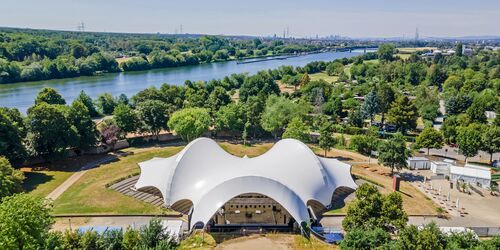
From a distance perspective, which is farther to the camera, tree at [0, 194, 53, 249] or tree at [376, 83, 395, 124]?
tree at [376, 83, 395, 124]

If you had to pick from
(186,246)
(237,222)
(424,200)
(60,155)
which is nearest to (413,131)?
(424,200)

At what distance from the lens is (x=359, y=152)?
128ft

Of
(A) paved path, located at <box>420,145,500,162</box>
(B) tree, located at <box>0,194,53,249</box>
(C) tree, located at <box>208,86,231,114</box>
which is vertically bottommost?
(A) paved path, located at <box>420,145,500,162</box>

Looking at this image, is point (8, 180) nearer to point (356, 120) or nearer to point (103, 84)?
point (356, 120)

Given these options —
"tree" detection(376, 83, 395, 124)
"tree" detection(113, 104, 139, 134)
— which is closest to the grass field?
"tree" detection(113, 104, 139, 134)

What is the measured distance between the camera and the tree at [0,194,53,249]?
1377 cm

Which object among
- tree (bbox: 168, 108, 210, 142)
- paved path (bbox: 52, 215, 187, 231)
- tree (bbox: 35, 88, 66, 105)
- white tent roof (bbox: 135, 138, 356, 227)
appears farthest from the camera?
tree (bbox: 35, 88, 66, 105)

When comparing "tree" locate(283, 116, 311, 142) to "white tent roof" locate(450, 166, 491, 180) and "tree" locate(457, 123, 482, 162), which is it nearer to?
"white tent roof" locate(450, 166, 491, 180)

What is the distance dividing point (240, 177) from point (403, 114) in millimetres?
31294

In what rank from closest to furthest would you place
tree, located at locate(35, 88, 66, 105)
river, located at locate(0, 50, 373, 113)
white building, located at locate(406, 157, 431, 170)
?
white building, located at locate(406, 157, 431, 170), tree, located at locate(35, 88, 66, 105), river, located at locate(0, 50, 373, 113)

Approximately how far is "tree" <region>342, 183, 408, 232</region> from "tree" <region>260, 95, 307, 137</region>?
21269 millimetres

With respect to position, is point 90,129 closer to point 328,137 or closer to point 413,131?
point 328,137

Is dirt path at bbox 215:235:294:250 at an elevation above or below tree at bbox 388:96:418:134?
below

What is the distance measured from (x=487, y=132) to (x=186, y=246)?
1253 inches
